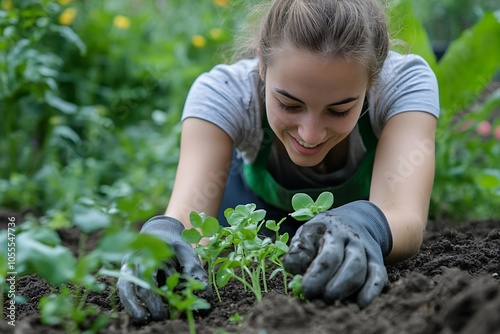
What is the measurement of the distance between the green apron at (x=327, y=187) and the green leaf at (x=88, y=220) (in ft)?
3.83

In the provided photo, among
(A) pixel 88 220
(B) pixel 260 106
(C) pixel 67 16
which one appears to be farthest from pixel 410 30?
(A) pixel 88 220

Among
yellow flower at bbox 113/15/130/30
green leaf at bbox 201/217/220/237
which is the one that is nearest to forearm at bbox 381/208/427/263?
green leaf at bbox 201/217/220/237

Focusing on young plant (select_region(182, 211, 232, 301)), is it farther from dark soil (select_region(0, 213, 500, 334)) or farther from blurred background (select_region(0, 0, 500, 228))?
blurred background (select_region(0, 0, 500, 228))

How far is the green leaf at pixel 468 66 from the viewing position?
3051mm

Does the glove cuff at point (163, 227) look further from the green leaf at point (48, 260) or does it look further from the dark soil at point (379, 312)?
the green leaf at point (48, 260)

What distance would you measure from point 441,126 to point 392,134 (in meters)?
1.19

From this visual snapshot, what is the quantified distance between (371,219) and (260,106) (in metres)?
0.76

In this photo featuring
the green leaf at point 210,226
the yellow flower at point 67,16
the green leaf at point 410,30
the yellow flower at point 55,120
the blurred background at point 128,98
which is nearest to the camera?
the green leaf at point 210,226

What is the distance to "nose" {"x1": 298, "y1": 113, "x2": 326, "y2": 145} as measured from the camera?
5.59 ft

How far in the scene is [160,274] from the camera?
149 centimetres

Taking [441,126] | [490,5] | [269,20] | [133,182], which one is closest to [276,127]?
[269,20]

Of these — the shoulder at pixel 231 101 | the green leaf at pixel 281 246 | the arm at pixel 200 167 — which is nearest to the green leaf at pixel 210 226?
the green leaf at pixel 281 246

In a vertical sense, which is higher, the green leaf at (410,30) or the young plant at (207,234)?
the green leaf at (410,30)

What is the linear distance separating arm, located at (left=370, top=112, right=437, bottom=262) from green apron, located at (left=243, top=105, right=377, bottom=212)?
0.20m
